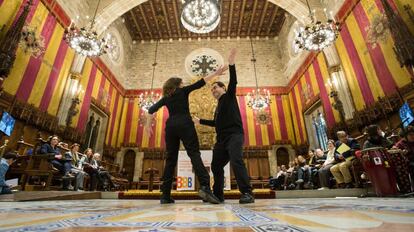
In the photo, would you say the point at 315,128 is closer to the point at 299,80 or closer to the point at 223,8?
the point at 299,80

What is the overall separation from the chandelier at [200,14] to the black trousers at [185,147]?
654 cm

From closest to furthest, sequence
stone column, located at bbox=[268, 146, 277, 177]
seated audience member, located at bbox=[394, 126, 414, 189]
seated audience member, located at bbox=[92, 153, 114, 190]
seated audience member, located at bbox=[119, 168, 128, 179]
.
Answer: seated audience member, located at bbox=[394, 126, 414, 189], seated audience member, located at bbox=[92, 153, 114, 190], seated audience member, located at bbox=[119, 168, 128, 179], stone column, located at bbox=[268, 146, 277, 177]

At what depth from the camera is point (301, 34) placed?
6.05 meters

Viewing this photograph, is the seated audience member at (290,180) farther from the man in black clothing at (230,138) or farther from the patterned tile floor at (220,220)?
the patterned tile floor at (220,220)

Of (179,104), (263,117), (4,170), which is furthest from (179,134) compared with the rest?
(263,117)

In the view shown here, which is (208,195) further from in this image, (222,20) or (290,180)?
(222,20)

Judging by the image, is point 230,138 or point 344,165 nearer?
point 230,138

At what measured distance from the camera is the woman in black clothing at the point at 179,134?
2.12 meters

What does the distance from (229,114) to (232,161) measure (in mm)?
500

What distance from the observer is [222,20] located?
40.1 feet

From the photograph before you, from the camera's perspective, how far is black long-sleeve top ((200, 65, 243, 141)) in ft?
7.29

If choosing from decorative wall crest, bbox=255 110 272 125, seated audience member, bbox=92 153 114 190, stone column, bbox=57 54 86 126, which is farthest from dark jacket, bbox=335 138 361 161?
stone column, bbox=57 54 86 126

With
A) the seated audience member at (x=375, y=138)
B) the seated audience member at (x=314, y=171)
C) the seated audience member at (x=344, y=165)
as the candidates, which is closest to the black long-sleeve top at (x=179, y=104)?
the seated audience member at (x=375, y=138)

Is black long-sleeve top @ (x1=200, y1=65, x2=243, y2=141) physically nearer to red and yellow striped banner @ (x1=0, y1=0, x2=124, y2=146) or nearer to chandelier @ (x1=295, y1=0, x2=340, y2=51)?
chandelier @ (x1=295, y1=0, x2=340, y2=51)
